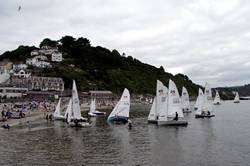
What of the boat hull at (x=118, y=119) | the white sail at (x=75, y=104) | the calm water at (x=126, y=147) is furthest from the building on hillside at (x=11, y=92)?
the calm water at (x=126, y=147)

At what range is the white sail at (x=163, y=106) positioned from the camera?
67062 mm

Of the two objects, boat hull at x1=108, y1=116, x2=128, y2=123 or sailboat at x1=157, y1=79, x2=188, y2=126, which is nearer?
sailboat at x1=157, y1=79, x2=188, y2=126

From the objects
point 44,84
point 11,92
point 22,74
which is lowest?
point 11,92

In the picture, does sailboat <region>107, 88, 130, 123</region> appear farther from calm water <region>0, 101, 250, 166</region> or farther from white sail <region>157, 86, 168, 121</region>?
calm water <region>0, 101, 250, 166</region>

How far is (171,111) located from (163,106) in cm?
162

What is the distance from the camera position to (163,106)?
221ft

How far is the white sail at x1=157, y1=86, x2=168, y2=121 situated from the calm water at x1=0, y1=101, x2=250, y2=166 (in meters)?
5.87

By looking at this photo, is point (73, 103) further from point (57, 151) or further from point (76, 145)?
point (57, 151)

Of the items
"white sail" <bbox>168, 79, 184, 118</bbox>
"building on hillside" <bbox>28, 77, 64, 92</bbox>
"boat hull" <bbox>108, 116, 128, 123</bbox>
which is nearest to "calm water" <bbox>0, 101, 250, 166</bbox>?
"white sail" <bbox>168, 79, 184, 118</bbox>

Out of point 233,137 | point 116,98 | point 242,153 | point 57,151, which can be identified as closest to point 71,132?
point 57,151

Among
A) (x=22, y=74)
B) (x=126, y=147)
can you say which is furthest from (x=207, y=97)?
(x=22, y=74)

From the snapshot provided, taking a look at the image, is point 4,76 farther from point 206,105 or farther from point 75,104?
point 75,104

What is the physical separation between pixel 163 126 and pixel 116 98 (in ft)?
402

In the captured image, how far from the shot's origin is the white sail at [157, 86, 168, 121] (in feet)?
220
